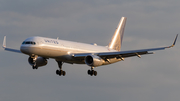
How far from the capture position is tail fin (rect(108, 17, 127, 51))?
249ft

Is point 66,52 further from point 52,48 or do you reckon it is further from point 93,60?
point 93,60

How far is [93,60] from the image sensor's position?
188ft

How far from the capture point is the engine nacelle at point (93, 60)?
189 feet

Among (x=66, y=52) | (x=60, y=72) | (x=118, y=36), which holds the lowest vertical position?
(x=60, y=72)

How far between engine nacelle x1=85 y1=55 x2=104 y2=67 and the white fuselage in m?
1.95

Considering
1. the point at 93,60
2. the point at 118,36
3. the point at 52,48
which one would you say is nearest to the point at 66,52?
the point at 52,48

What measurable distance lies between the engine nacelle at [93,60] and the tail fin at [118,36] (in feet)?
54.0

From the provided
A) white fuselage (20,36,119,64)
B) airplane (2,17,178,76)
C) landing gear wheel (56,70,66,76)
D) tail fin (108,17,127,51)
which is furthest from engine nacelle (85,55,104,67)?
tail fin (108,17,127,51)

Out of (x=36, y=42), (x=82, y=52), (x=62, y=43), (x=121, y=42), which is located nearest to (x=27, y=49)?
(x=36, y=42)

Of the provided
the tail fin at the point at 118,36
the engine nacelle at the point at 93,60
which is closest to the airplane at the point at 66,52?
the engine nacelle at the point at 93,60

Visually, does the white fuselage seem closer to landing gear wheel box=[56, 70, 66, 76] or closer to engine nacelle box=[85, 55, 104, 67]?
engine nacelle box=[85, 55, 104, 67]

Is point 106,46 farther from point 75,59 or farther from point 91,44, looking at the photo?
point 75,59

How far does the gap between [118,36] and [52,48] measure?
2764 cm

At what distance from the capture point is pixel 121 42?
79.3 meters
